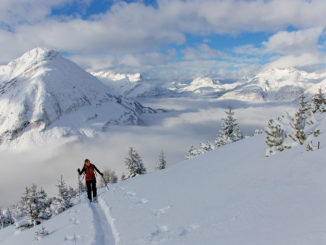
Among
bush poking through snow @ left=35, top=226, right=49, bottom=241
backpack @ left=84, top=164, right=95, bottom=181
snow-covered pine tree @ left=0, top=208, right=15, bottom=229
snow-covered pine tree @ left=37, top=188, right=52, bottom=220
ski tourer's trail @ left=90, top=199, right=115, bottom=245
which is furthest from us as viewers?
snow-covered pine tree @ left=0, top=208, right=15, bottom=229

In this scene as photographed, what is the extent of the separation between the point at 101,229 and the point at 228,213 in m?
4.41

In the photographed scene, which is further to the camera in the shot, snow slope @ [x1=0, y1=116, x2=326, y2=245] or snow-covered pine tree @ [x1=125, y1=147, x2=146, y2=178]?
snow-covered pine tree @ [x1=125, y1=147, x2=146, y2=178]

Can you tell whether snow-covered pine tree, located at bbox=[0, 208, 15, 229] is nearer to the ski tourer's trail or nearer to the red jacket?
the red jacket

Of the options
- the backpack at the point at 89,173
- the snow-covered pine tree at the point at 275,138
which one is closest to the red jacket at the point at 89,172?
the backpack at the point at 89,173

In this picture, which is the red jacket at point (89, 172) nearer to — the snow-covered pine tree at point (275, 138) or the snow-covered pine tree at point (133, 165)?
the snow-covered pine tree at point (275, 138)

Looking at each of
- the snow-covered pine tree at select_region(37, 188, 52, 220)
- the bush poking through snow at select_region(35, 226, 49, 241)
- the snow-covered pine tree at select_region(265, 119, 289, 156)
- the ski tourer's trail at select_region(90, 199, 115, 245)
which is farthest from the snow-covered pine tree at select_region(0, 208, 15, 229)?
the snow-covered pine tree at select_region(265, 119, 289, 156)

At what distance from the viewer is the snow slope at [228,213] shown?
13.2 feet

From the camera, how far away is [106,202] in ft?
34.1

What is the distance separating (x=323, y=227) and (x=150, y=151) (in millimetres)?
195094

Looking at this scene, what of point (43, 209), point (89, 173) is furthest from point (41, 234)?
point (43, 209)

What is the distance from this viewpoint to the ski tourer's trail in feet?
21.0

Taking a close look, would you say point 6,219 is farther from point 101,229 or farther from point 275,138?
point 275,138

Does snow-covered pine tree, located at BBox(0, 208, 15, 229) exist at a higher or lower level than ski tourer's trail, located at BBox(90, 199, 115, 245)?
lower

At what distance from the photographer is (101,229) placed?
731 cm
